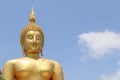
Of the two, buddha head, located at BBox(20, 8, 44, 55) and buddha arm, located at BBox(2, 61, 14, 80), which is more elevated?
buddha head, located at BBox(20, 8, 44, 55)

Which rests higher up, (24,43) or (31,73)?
(24,43)

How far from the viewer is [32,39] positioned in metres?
14.4

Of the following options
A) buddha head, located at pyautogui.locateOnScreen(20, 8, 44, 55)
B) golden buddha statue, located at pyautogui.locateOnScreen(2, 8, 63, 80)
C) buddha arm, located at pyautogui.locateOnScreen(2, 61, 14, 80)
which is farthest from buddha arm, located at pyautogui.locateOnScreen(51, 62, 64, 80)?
buddha arm, located at pyautogui.locateOnScreen(2, 61, 14, 80)

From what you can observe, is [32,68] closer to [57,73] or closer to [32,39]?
[57,73]

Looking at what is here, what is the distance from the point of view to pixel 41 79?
1393 centimetres

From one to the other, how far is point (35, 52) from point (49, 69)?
76 cm

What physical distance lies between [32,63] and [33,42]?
2.32ft

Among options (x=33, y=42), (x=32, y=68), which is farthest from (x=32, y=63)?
(x=33, y=42)

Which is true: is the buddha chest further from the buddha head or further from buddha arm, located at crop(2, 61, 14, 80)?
the buddha head

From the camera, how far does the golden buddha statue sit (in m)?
13.9

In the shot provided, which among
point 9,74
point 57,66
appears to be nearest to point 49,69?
point 57,66

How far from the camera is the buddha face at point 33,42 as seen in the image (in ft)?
47.1

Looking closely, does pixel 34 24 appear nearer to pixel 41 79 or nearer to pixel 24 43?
pixel 24 43

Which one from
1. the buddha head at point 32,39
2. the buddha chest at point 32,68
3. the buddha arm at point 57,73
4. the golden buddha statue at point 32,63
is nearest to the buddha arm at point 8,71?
the golden buddha statue at point 32,63
